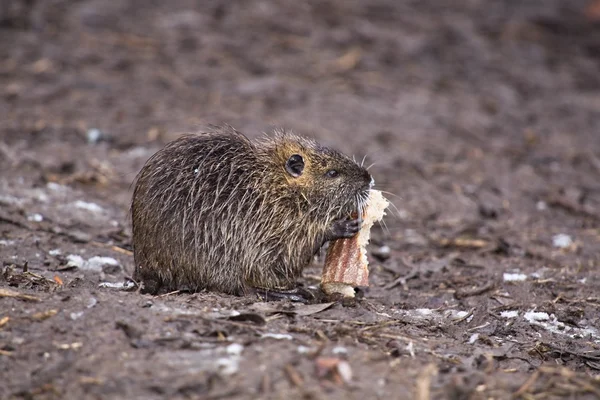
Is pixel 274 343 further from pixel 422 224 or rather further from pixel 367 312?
pixel 422 224

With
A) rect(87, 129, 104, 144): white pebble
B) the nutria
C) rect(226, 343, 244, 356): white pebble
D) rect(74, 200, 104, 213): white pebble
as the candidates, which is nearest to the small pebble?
the nutria

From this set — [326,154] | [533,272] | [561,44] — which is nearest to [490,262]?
[533,272]

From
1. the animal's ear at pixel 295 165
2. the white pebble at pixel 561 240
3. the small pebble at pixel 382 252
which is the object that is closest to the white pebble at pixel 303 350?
the animal's ear at pixel 295 165

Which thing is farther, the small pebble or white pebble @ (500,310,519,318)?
the small pebble

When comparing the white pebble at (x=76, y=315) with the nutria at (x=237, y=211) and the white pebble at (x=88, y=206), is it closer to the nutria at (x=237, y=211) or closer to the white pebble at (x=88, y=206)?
the nutria at (x=237, y=211)

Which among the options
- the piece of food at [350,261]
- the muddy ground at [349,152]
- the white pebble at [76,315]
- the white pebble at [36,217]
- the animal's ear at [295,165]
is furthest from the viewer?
the white pebble at [36,217]

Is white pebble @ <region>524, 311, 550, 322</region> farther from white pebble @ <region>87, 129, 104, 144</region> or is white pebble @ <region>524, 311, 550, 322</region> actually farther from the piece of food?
white pebble @ <region>87, 129, 104, 144</region>

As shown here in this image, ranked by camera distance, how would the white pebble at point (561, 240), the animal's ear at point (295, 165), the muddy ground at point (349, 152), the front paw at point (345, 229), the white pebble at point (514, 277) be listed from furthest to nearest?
the white pebble at point (561, 240)
the white pebble at point (514, 277)
the animal's ear at point (295, 165)
the front paw at point (345, 229)
the muddy ground at point (349, 152)
